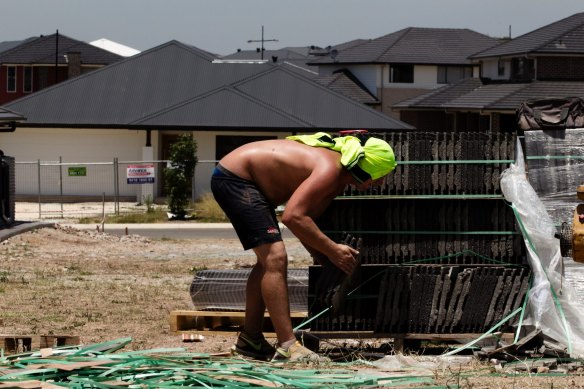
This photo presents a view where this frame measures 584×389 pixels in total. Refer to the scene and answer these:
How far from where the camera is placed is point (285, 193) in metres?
8.88

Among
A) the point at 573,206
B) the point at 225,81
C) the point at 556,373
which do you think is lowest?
the point at 556,373

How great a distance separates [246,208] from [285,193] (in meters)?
0.32

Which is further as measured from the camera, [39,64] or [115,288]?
[39,64]

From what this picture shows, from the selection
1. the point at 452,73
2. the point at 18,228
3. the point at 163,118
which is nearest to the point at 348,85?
the point at 452,73

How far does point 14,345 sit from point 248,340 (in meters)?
1.66

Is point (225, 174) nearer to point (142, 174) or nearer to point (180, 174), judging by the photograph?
point (180, 174)

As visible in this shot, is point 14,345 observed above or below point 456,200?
below

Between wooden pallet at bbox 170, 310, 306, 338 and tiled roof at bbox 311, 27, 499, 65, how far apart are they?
52.9 meters

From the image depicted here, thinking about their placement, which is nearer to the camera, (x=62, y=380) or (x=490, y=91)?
(x=62, y=380)

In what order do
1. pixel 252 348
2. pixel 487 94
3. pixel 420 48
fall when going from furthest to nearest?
1. pixel 420 48
2. pixel 487 94
3. pixel 252 348

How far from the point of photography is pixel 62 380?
7.32 meters

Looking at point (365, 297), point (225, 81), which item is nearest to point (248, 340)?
point (365, 297)

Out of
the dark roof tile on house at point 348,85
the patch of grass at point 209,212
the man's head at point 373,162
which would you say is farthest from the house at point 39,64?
the man's head at point 373,162

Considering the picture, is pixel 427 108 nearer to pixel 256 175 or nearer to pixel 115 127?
pixel 115 127
